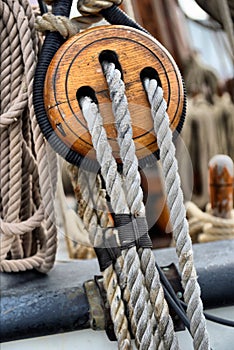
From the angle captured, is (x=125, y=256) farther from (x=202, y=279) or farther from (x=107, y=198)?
(x=202, y=279)

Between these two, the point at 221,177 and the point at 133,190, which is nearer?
the point at 133,190

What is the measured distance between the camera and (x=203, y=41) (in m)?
5.70

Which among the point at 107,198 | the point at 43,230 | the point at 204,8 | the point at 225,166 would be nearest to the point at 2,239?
the point at 43,230

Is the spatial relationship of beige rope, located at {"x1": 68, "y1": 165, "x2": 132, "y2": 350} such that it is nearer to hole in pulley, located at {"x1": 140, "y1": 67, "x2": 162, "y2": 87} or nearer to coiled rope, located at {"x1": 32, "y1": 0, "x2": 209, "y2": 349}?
coiled rope, located at {"x1": 32, "y1": 0, "x2": 209, "y2": 349}

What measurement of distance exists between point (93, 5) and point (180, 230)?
0.35 meters

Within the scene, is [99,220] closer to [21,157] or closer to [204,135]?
[21,157]

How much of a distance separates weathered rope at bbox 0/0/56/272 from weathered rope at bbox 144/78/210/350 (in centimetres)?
25

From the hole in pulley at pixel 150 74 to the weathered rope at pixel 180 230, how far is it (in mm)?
57

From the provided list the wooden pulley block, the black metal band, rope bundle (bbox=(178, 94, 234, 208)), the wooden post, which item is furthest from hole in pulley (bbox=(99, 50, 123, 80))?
rope bundle (bbox=(178, 94, 234, 208))

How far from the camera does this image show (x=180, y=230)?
0.68 m

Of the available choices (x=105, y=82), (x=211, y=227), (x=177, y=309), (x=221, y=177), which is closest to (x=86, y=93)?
(x=105, y=82)

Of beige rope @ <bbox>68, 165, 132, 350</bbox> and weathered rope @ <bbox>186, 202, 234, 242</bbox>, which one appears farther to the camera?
weathered rope @ <bbox>186, 202, 234, 242</bbox>

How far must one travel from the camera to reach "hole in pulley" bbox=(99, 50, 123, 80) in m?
0.74

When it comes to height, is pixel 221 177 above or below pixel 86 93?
below
